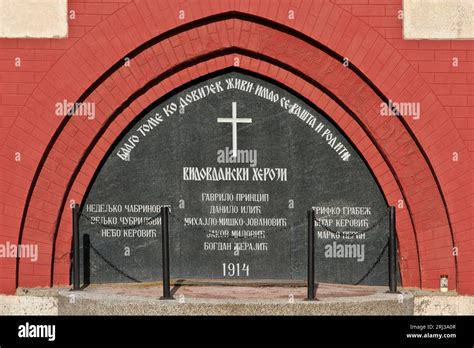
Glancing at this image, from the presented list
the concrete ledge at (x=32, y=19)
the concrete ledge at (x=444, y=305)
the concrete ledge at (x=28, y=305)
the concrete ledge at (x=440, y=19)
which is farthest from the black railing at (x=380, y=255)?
the concrete ledge at (x=32, y=19)

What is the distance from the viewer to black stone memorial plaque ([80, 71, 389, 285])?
16.7 m

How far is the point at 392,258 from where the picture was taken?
621 inches

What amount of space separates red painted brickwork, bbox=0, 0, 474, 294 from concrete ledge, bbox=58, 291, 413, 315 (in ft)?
5.45

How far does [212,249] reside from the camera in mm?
16656

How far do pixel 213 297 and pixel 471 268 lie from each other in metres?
3.75

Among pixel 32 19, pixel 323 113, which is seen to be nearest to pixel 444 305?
pixel 323 113

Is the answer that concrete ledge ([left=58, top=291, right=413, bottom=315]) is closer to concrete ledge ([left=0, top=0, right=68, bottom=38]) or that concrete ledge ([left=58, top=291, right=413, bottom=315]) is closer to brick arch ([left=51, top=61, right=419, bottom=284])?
brick arch ([left=51, top=61, right=419, bottom=284])

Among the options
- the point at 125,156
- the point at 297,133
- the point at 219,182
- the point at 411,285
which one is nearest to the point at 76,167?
the point at 125,156

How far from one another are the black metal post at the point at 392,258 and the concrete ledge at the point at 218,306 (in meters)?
0.55

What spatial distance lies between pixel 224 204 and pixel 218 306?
286 cm

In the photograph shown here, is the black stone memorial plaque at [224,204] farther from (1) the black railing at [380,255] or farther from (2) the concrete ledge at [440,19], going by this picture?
(2) the concrete ledge at [440,19]

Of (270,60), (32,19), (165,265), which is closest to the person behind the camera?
(165,265)

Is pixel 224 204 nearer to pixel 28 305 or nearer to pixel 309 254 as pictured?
pixel 309 254

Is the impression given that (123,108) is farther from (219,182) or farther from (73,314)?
(73,314)
